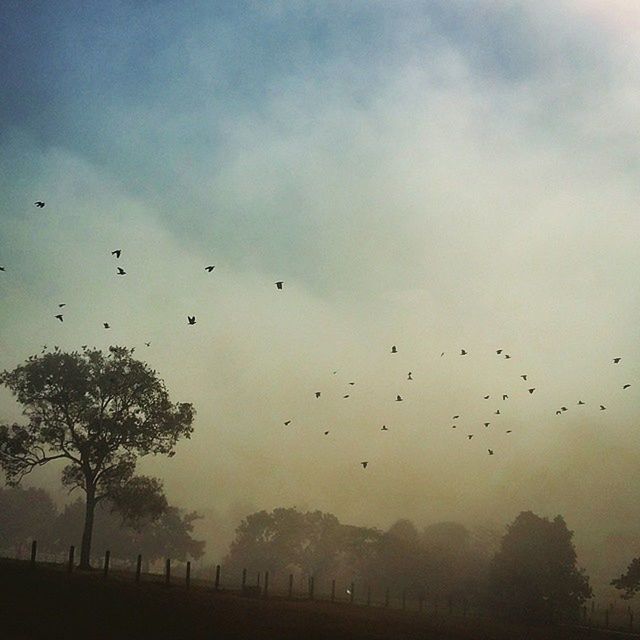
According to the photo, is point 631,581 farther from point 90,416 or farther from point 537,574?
point 90,416

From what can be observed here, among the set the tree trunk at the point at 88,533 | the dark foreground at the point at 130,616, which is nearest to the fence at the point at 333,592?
the tree trunk at the point at 88,533

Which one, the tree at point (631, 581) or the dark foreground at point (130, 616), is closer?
the dark foreground at point (130, 616)

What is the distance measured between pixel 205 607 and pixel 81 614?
9.39 metres

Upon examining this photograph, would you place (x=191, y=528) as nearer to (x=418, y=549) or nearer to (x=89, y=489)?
(x=418, y=549)

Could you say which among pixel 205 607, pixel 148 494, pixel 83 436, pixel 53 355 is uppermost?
pixel 53 355

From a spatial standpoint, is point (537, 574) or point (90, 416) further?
point (537, 574)

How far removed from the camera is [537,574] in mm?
87562

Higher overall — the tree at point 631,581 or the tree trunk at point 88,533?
the tree trunk at point 88,533

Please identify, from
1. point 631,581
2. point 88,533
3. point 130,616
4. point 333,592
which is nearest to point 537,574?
point 631,581

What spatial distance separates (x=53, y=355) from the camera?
52.4 metres

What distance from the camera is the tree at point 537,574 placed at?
276 feet

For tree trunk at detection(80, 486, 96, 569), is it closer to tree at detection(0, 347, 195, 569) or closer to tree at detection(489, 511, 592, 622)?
tree at detection(0, 347, 195, 569)

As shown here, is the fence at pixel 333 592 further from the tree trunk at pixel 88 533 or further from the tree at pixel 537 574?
the tree at pixel 537 574

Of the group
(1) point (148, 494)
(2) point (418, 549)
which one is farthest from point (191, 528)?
(1) point (148, 494)
